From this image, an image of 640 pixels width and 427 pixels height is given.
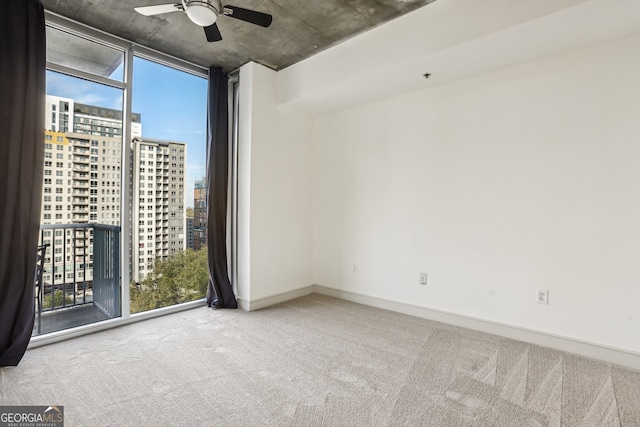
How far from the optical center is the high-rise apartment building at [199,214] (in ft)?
12.7

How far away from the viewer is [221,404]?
194 centimetres

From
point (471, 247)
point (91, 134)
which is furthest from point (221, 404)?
point (91, 134)

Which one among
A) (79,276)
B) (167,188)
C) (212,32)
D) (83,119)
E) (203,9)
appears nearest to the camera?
(203,9)

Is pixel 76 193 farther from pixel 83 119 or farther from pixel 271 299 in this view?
pixel 271 299

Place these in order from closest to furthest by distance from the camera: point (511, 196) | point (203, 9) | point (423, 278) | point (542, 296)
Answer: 1. point (203, 9)
2. point (542, 296)
3. point (511, 196)
4. point (423, 278)

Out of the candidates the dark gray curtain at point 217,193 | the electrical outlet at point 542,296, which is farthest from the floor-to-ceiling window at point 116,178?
the electrical outlet at point 542,296

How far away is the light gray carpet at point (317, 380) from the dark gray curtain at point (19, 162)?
344mm

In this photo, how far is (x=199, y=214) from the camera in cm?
389

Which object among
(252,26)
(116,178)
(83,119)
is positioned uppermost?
(252,26)

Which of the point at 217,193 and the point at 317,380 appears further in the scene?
the point at 217,193

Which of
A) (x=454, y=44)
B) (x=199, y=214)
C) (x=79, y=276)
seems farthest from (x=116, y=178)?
(x=454, y=44)

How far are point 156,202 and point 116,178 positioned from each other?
467 mm

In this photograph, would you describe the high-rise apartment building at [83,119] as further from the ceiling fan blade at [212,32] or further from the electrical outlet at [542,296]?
the electrical outlet at [542,296]

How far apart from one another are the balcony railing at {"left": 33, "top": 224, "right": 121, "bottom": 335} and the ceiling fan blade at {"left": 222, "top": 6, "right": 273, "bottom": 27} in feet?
8.02
